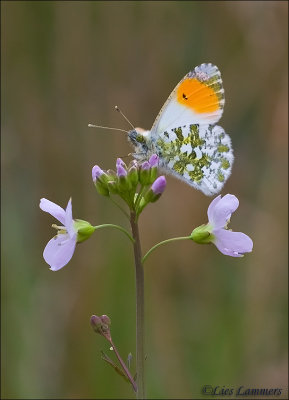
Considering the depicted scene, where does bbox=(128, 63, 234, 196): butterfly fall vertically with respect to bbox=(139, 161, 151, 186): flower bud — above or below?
above

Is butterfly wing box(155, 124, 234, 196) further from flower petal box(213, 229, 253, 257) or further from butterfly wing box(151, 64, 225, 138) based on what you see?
flower petal box(213, 229, 253, 257)

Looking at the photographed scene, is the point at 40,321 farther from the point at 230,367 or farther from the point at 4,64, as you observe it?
the point at 4,64

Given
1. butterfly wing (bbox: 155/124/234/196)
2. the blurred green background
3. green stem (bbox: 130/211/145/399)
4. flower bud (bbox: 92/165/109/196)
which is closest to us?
green stem (bbox: 130/211/145/399)

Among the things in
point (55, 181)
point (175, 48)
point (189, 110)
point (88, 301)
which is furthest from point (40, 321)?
point (175, 48)

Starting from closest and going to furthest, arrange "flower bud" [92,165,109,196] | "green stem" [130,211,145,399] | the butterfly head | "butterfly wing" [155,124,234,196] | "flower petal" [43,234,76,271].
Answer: "green stem" [130,211,145,399]
"flower petal" [43,234,76,271]
"flower bud" [92,165,109,196]
"butterfly wing" [155,124,234,196]
the butterfly head

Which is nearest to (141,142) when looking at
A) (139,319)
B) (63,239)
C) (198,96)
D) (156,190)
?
(198,96)

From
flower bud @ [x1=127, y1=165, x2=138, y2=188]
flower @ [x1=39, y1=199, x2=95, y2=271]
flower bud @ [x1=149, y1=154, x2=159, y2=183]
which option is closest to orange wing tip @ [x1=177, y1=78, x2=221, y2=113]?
flower bud @ [x1=149, y1=154, x2=159, y2=183]

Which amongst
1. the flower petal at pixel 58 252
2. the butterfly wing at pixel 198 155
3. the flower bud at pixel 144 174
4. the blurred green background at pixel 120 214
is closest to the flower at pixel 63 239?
the flower petal at pixel 58 252
